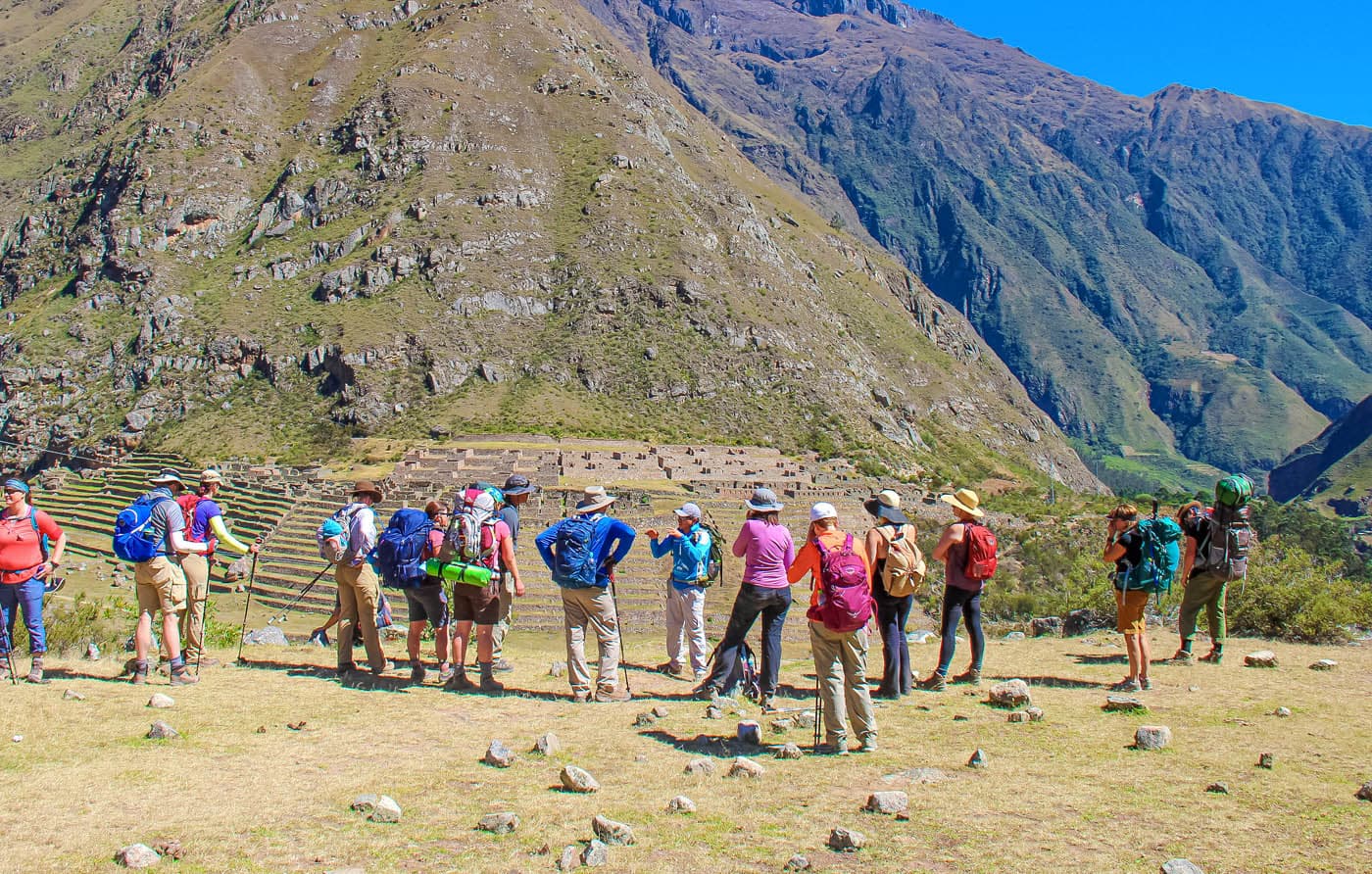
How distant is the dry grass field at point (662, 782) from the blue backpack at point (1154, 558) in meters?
1.09

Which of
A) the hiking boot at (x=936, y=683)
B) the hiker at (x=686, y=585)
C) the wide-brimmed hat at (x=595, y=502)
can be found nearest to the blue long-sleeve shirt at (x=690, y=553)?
the hiker at (x=686, y=585)

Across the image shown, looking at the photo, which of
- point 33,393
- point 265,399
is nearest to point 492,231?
point 265,399

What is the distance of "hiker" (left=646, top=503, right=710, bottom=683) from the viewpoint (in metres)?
10.4

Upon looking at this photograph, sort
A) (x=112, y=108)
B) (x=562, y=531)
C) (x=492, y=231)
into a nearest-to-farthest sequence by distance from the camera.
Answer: (x=562, y=531) < (x=492, y=231) < (x=112, y=108)

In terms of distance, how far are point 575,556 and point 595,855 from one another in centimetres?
407

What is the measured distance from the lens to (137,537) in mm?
9164

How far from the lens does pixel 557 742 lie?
752 centimetres

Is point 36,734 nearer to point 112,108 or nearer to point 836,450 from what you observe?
point 836,450

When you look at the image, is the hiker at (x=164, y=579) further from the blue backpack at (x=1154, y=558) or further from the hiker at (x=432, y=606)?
the blue backpack at (x=1154, y=558)

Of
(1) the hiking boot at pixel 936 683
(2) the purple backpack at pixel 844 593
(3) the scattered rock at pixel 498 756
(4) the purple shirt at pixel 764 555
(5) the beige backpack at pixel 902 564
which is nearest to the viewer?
(3) the scattered rock at pixel 498 756

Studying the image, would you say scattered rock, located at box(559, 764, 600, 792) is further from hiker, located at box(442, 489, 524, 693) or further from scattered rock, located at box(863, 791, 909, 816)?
hiker, located at box(442, 489, 524, 693)

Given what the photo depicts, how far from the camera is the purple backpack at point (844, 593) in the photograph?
7191 millimetres

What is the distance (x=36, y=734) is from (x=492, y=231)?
7839 centimetres

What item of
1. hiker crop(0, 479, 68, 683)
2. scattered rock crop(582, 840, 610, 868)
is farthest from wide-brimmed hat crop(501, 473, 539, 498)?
scattered rock crop(582, 840, 610, 868)
